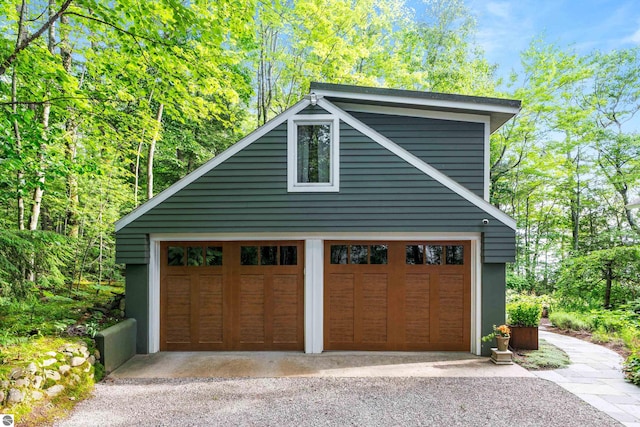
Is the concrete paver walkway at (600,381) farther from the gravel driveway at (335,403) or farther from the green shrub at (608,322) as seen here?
the green shrub at (608,322)

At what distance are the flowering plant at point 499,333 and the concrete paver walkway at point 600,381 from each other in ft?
2.10

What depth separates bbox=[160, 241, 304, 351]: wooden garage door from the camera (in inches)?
230

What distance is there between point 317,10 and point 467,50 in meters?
7.38

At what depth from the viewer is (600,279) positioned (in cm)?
910

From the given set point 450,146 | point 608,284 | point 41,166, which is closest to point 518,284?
point 608,284

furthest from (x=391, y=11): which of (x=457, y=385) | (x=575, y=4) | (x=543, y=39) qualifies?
(x=457, y=385)

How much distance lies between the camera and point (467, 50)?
1481cm

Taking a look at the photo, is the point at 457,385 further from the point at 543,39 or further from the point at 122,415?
the point at 543,39

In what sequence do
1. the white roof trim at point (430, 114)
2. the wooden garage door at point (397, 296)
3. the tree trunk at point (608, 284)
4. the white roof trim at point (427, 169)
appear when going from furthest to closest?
the tree trunk at point (608, 284) → the white roof trim at point (430, 114) → the wooden garage door at point (397, 296) → the white roof trim at point (427, 169)

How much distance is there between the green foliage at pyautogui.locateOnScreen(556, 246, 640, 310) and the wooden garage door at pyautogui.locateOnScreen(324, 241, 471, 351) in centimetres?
600

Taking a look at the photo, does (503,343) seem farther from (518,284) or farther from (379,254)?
(518,284)

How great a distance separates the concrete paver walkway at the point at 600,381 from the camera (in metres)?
3.77

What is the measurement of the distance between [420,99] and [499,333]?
4340 millimetres

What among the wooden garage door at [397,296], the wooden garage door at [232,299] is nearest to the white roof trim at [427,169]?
the wooden garage door at [397,296]
